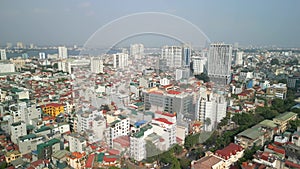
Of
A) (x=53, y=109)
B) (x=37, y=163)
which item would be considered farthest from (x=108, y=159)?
(x=53, y=109)

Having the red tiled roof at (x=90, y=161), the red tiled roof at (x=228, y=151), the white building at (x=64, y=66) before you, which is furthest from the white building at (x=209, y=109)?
the white building at (x=64, y=66)

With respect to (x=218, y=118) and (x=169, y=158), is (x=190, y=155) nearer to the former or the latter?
(x=169, y=158)

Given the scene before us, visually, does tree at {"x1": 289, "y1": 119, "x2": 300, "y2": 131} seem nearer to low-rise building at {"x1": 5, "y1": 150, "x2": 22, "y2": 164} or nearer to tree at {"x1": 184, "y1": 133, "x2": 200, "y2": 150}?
tree at {"x1": 184, "y1": 133, "x2": 200, "y2": 150}

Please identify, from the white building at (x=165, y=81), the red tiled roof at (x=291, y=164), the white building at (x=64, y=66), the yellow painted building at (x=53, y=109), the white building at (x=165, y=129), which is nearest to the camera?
the red tiled roof at (x=291, y=164)

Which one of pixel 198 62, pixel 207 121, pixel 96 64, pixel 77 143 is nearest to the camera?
pixel 77 143

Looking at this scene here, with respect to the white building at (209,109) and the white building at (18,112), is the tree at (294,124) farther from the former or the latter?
the white building at (18,112)

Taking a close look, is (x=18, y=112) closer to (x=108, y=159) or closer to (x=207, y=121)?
(x=108, y=159)
